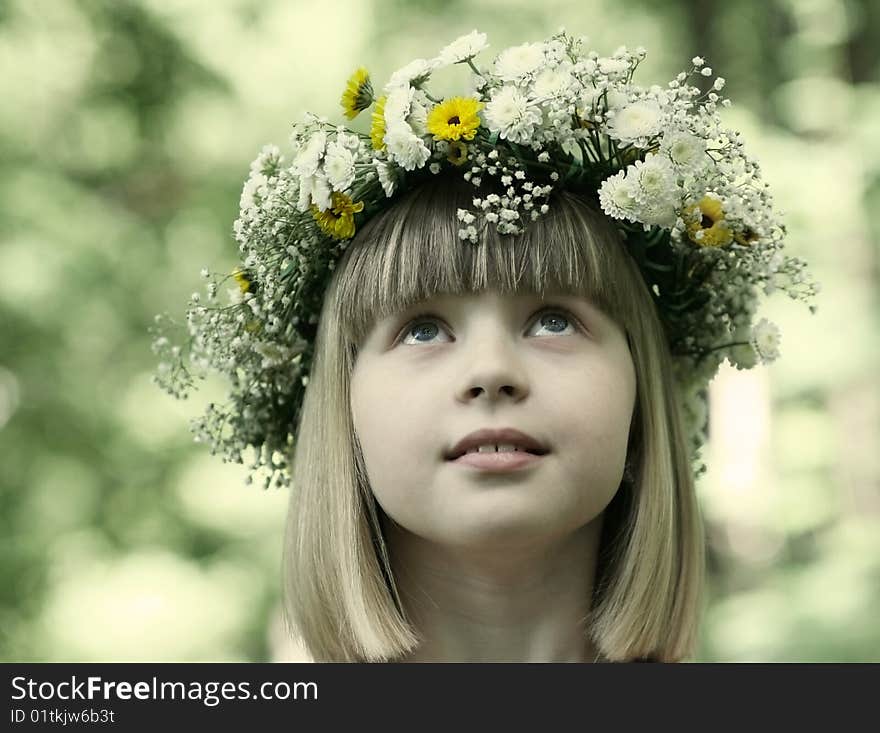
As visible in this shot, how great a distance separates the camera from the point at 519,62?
2.17 metres

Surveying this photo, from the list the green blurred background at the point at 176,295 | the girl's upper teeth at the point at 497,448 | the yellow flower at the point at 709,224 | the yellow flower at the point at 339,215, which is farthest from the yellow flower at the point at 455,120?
the green blurred background at the point at 176,295

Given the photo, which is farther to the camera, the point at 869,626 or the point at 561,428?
the point at 869,626

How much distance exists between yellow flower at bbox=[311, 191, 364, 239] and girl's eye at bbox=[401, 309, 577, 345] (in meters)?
0.24

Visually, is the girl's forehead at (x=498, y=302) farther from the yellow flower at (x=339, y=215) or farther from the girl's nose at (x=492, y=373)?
the yellow flower at (x=339, y=215)

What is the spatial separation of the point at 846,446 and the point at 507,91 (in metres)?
4.30

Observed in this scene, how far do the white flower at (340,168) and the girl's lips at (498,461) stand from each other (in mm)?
580

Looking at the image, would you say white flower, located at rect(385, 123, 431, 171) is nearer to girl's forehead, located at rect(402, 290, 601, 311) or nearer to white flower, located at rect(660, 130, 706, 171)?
girl's forehead, located at rect(402, 290, 601, 311)

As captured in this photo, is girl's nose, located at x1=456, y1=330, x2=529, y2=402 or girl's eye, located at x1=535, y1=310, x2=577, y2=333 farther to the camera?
girl's eye, located at x1=535, y1=310, x2=577, y2=333

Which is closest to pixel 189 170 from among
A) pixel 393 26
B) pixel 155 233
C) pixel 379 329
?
pixel 155 233

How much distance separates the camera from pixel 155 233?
5281 mm

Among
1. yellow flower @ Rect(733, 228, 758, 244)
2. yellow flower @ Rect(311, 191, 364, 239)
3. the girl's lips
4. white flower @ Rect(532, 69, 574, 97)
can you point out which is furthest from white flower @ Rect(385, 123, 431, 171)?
yellow flower @ Rect(733, 228, 758, 244)

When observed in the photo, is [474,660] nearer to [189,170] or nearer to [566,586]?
[566,586]

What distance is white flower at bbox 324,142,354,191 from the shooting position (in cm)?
215

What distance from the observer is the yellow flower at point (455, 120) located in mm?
2098
